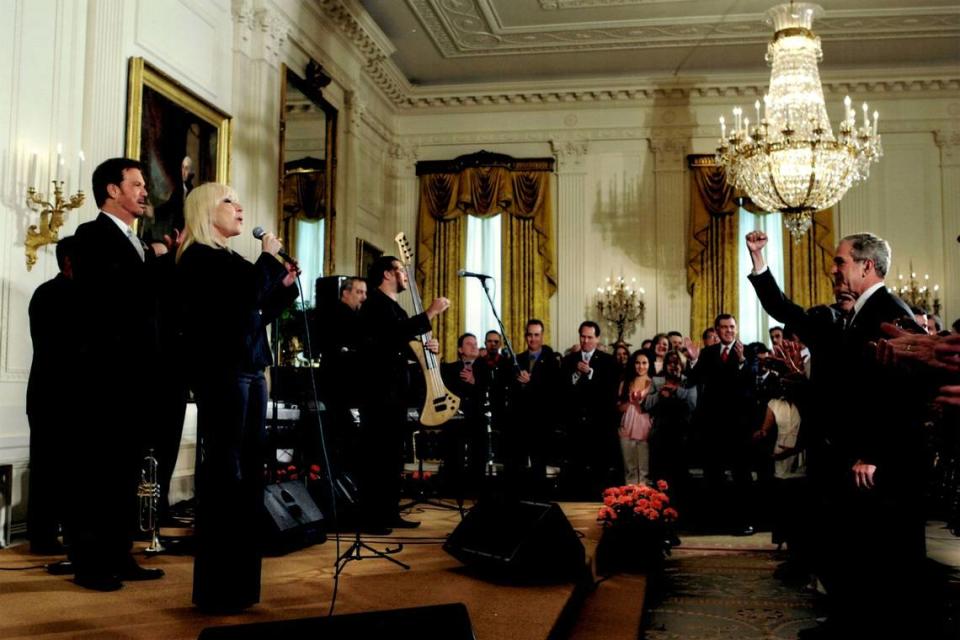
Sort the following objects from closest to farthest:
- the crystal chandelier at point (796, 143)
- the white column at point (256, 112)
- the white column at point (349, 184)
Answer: the white column at point (256, 112)
the crystal chandelier at point (796, 143)
the white column at point (349, 184)

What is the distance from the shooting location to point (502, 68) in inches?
422

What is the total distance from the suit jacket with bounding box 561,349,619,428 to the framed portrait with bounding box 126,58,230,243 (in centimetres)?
352

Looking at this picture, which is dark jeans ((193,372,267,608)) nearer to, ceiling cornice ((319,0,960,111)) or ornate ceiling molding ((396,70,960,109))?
ceiling cornice ((319,0,960,111))

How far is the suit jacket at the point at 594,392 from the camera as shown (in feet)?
25.0

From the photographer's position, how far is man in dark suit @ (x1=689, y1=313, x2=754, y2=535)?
6.63m

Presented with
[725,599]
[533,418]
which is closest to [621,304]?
[533,418]

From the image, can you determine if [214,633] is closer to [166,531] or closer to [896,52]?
[166,531]

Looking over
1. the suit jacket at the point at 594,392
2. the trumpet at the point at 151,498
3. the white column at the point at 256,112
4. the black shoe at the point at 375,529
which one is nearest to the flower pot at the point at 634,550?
the black shoe at the point at 375,529

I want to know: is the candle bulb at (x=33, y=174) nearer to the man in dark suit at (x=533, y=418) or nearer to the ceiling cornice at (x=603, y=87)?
the man in dark suit at (x=533, y=418)

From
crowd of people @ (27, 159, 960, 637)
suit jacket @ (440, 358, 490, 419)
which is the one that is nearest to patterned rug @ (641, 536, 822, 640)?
crowd of people @ (27, 159, 960, 637)

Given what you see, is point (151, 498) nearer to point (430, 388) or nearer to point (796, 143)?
point (430, 388)

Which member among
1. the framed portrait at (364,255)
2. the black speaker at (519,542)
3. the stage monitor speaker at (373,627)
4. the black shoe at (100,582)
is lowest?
the black shoe at (100,582)

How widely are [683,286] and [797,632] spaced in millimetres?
7403

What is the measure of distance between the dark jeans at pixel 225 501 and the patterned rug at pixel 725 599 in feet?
5.67
